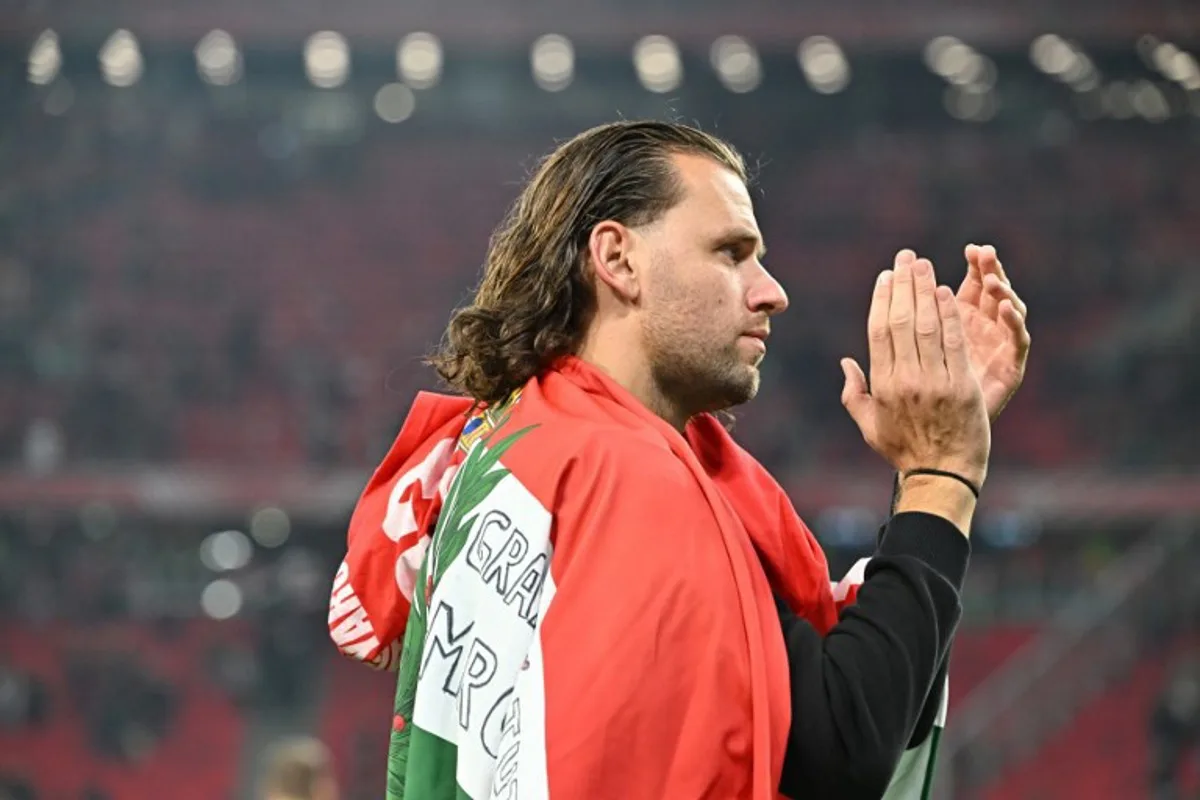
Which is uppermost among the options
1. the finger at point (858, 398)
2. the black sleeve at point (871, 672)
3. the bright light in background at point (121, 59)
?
the finger at point (858, 398)

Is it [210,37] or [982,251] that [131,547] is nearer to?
[210,37]

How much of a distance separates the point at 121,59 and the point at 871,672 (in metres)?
18.6

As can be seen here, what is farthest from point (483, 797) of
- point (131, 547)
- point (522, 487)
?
point (131, 547)

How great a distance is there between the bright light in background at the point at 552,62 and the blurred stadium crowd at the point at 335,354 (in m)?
0.43

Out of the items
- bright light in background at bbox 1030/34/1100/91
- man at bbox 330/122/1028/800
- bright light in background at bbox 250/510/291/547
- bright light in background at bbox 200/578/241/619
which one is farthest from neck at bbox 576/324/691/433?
bright light in background at bbox 1030/34/1100/91

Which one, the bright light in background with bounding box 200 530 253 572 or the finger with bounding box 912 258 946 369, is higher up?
the finger with bounding box 912 258 946 369

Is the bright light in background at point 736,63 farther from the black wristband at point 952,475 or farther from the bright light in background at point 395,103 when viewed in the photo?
the black wristband at point 952,475

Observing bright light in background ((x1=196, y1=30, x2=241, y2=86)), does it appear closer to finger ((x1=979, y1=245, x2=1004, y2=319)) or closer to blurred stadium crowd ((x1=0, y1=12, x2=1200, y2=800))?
blurred stadium crowd ((x1=0, y1=12, x2=1200, y2=800))

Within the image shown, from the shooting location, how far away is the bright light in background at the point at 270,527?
629 inches

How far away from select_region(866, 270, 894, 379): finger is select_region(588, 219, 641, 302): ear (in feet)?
0.85

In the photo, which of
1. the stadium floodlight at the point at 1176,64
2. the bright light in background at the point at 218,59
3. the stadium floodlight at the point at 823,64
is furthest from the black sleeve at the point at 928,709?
the bright light in background at the point at 218,59

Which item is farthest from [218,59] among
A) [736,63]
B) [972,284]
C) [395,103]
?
[972,284]

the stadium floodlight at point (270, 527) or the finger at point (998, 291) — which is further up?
the finger at point (998, 291)

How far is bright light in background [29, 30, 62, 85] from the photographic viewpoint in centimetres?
1792
